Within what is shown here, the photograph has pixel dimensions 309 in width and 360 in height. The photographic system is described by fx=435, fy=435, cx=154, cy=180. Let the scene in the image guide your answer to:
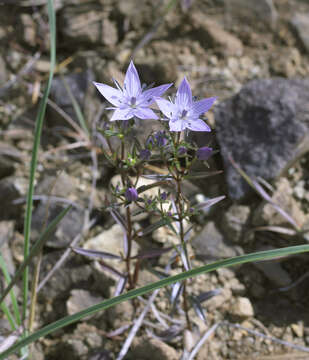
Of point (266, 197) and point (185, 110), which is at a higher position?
point (266, 197)

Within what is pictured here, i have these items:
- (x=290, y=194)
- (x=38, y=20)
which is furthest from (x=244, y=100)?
(x=38, y=20)

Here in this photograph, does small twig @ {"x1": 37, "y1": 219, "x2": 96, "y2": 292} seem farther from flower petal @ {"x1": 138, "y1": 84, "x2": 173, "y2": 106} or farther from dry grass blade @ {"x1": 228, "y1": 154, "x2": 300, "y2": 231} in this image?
flower petal @ {"x1": 138, "y1": 84, "x2": 173, "y2": 106}

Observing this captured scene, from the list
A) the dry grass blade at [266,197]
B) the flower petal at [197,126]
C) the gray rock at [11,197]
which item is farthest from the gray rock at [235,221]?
the gray rock at [11,197]

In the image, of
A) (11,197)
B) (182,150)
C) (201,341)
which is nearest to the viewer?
(182,150)

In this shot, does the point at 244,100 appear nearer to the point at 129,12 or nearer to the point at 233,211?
the point at 233,211

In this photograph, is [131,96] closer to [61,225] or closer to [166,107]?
[166,107]

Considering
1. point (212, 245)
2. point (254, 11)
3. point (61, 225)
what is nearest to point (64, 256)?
point (61, 225)
